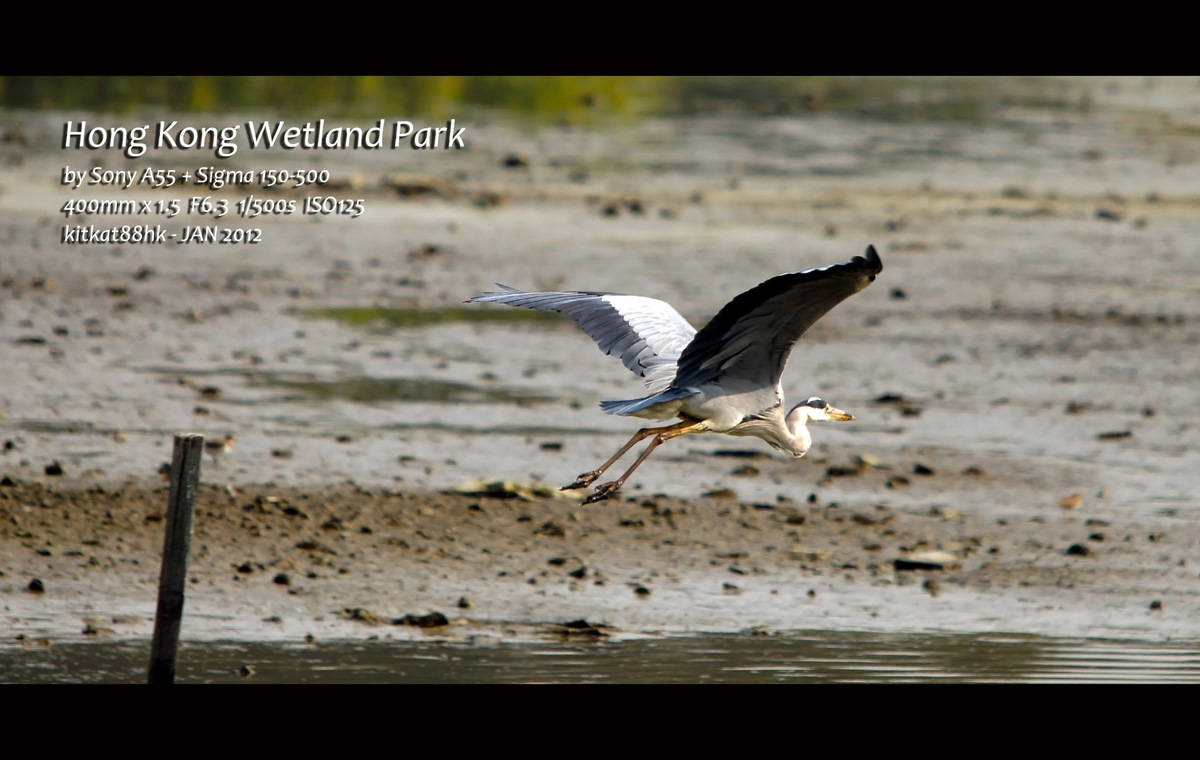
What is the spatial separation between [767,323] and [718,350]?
335mm

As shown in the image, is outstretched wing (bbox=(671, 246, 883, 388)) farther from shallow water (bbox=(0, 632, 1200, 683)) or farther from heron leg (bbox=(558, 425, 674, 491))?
shallow water (bbox=(0, 632, 1200, 683))

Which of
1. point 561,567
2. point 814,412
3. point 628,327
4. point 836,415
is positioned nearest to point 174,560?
point 628,327

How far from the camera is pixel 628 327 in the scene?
7.41 metres

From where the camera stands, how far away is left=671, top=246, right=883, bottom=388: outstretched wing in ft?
18.7

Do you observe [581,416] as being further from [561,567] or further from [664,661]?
[664,661]

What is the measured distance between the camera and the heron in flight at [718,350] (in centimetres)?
607

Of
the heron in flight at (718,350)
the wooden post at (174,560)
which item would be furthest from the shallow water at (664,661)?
the heron in flight at (718,350)

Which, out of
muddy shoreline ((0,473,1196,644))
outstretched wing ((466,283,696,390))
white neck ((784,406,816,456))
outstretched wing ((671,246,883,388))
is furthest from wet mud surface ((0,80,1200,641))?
outstretched wing ((671,246,883,388))

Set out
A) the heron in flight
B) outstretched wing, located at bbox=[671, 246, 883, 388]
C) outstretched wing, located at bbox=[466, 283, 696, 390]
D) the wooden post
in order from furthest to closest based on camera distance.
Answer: outstretched wing, located at bbox=[466, 283, 696, 390] < the wooden post < the heron in flight < outstretched wing, located at bbox=[671, 246, 883, 388]

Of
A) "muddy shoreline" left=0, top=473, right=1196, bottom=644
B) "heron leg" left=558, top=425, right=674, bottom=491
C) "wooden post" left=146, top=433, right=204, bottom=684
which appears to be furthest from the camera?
"muddy shoreline" left=0, top=473, right=1196, bottom=644

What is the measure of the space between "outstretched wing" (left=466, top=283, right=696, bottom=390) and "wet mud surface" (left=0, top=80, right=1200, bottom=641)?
4.30 feet

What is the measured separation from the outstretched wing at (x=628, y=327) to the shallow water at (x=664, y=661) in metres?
1.18

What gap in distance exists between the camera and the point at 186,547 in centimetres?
638

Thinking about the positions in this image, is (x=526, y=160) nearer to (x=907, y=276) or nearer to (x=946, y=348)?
(x=907, y=276)
